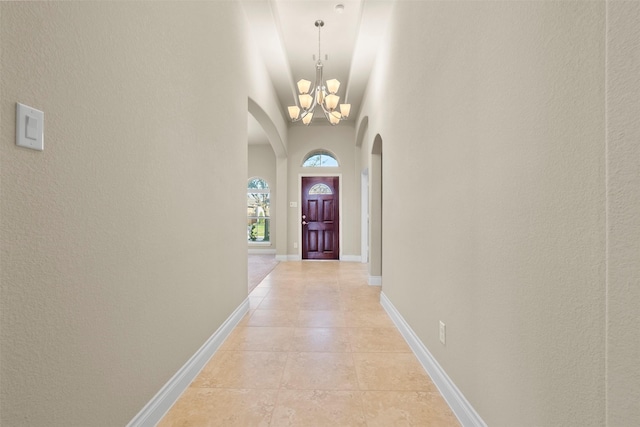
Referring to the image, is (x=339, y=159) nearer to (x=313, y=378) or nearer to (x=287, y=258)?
(x=287, y=258)

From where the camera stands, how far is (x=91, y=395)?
116 centimetres

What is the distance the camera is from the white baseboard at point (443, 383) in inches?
58.2

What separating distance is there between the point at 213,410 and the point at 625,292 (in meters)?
1.88

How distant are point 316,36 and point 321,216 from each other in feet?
14.1

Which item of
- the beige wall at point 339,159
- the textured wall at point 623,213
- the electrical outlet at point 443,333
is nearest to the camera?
the textured wall at point 623,213

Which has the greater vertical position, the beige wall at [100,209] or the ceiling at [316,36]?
the ceiling at [316,36]

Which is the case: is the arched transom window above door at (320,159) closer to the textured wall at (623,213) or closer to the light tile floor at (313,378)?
the light tile floor at (313,378)

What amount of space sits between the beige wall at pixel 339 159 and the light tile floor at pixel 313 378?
3954 millimetres

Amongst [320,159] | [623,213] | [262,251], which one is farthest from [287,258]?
[623,213]

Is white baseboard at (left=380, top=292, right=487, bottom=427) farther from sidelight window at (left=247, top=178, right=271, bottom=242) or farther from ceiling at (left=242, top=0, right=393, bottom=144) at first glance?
sidelight window at (left=247, top=178, right=271, bottom=242)

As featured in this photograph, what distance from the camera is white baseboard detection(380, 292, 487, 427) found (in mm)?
1479

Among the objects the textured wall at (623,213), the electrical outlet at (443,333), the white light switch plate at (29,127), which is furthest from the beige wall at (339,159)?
the textured wall at (623,213)

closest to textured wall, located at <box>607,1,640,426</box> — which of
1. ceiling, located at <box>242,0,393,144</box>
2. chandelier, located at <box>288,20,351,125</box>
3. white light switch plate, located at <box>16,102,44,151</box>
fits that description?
white light switch plate, located at <box>16,102,44,151</box>

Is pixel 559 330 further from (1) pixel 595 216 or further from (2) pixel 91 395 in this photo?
(2) pixel 91 395
